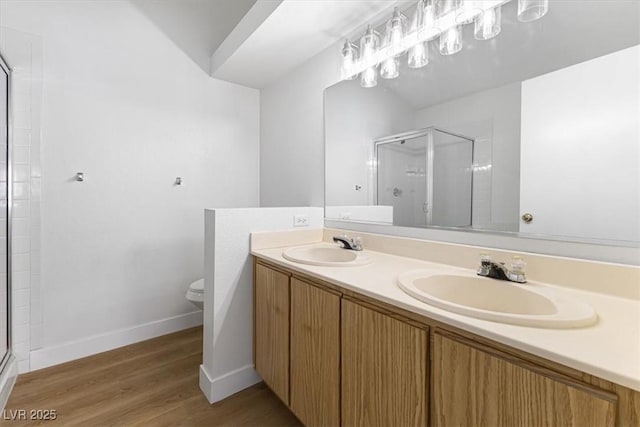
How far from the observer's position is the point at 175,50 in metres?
2.25

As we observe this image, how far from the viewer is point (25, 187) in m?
1.71

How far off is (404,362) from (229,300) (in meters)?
1.07

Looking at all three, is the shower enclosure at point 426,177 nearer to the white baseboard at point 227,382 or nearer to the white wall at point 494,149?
the white wall at point 494,149

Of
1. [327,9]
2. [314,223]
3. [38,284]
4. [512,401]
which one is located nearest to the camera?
[512,401]

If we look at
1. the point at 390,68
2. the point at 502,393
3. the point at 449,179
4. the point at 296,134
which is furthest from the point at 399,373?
the point at 296,134

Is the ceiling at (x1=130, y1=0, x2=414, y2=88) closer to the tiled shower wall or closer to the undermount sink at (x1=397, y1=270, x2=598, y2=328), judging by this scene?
the tiled shower wall

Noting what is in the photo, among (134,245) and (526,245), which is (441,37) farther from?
(134,245)

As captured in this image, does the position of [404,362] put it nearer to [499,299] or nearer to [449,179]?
[499,299]

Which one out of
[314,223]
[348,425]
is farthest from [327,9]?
[348,425]

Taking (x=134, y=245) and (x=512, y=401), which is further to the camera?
(x=134, y=245)

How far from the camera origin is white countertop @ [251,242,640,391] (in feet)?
1.67

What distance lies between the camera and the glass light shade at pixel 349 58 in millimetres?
1734

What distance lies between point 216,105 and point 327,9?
1.33 meters

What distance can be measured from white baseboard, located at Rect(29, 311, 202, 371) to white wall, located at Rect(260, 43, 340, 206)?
4.06 feet
